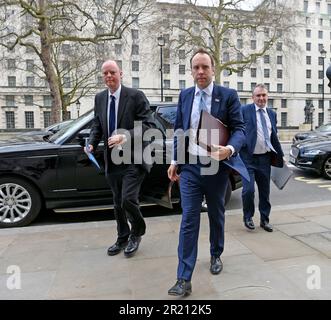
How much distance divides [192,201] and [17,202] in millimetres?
3227

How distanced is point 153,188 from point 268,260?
2.33m

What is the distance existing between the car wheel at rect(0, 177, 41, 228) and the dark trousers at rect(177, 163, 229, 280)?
117 inches

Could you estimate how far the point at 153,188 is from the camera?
5840mm

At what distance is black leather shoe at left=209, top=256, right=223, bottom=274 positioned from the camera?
11.9 ft

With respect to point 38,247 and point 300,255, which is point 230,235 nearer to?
point 300,255

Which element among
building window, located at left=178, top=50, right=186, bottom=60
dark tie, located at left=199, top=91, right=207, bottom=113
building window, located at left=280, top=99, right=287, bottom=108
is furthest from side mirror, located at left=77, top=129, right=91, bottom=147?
building window, located at left=280, top=99, right=287, bottom=108

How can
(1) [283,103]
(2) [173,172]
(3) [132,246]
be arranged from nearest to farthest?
(2) [173,172] → (3) [132,246] → (1) [283,103]

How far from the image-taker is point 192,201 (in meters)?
3.32

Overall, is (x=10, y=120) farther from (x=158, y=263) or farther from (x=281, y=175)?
(x=158, y=263)

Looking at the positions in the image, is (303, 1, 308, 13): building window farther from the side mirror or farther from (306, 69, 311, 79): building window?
the side mirror

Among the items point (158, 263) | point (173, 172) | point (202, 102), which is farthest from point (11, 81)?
point (202, 102)

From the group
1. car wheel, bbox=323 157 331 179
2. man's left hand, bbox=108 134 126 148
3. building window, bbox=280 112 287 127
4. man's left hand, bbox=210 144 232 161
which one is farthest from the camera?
building window, bbox=280 112 287 127
